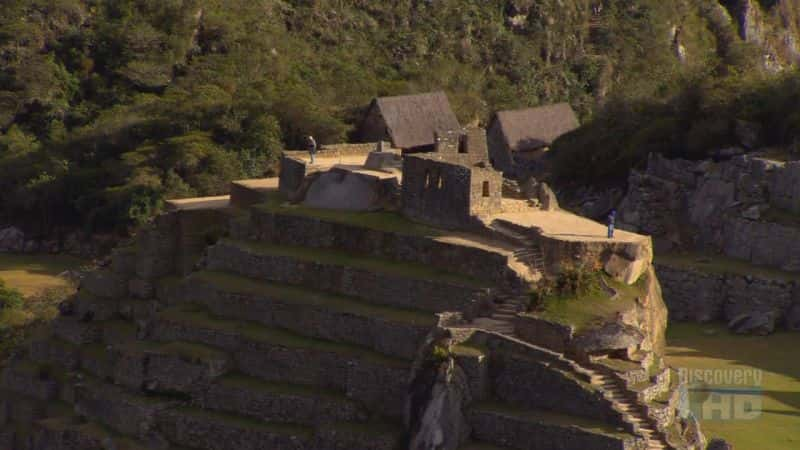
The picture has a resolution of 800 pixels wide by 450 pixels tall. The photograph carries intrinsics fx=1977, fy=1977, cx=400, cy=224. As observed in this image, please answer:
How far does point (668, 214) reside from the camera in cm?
5397

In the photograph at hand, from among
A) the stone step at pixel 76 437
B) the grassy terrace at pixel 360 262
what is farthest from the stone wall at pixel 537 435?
the stone step at pixel 76 437

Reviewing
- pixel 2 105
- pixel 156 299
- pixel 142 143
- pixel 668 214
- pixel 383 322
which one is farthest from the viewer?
pixel 2 105

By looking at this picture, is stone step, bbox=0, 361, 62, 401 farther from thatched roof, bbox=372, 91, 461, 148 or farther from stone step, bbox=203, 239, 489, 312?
thatched roof, bbox=372, 91, 461, 148

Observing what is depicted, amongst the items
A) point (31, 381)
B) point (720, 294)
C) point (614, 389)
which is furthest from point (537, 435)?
point (720, 294)

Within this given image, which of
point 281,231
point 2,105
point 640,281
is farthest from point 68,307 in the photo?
point 2,105

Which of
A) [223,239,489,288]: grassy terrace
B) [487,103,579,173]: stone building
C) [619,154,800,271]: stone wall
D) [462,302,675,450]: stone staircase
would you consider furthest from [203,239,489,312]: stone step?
[487,103,579,173]: stone building

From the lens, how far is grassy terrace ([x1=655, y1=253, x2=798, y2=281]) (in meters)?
48.7

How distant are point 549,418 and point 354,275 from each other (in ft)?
21.0

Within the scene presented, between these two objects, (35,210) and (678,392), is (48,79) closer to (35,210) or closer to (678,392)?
(35,210)

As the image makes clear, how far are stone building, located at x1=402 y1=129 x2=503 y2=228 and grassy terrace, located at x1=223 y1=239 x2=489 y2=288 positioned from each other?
139 cm

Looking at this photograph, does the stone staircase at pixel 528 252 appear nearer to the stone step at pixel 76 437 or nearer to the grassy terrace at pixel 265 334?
the grassy terrace at pixel 265 334

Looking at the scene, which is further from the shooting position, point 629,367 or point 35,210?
point 35,210

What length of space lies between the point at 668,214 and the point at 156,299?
53.7ft

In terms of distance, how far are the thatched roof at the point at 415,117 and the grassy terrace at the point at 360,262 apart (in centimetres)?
2493
